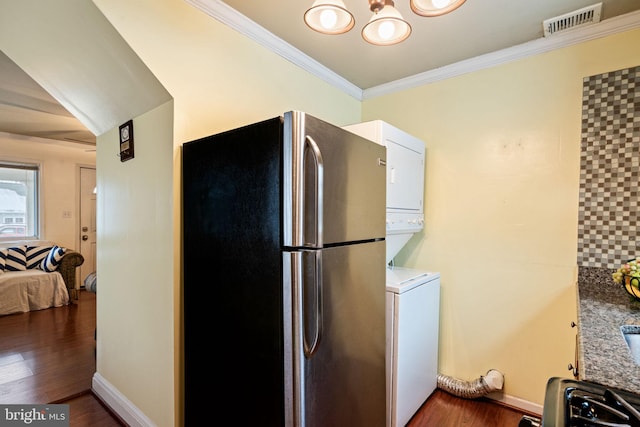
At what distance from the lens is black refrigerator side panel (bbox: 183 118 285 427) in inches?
45.3

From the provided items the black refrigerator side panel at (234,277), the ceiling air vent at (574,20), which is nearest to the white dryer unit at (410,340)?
the black refrigerator side panel at (234,277)

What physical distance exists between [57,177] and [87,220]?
2.71ft

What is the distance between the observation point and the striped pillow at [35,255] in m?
4.35

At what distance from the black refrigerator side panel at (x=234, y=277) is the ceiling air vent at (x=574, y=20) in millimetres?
1852

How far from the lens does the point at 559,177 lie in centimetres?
198

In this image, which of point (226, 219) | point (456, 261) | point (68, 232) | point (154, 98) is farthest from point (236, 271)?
point (68, 232)

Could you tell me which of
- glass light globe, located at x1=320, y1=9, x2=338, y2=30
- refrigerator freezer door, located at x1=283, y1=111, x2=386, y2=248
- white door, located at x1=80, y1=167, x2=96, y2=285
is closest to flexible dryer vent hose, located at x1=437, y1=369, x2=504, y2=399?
refrigerator freezer door, located at x1=283, y1=111, x2=386, y2=248

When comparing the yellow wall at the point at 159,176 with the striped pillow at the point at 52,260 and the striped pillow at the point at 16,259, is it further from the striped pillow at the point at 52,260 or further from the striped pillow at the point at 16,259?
the striped pillow at the point at 16,259

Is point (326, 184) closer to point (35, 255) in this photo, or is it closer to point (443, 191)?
point (443, 191)

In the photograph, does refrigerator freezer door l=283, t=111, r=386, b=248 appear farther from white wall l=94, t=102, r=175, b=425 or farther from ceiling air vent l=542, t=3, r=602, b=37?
ceiling air vent l=542, t=3, r=602, b=37

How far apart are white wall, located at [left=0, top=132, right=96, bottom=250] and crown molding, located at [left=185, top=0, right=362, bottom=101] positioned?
14.6ft

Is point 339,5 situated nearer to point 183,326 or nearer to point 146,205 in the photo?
point 146,205

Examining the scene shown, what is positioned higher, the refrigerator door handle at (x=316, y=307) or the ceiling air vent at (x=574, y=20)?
the ceiling air vent at (x=574, y=20)

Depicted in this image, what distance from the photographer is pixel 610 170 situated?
1.82 meters
